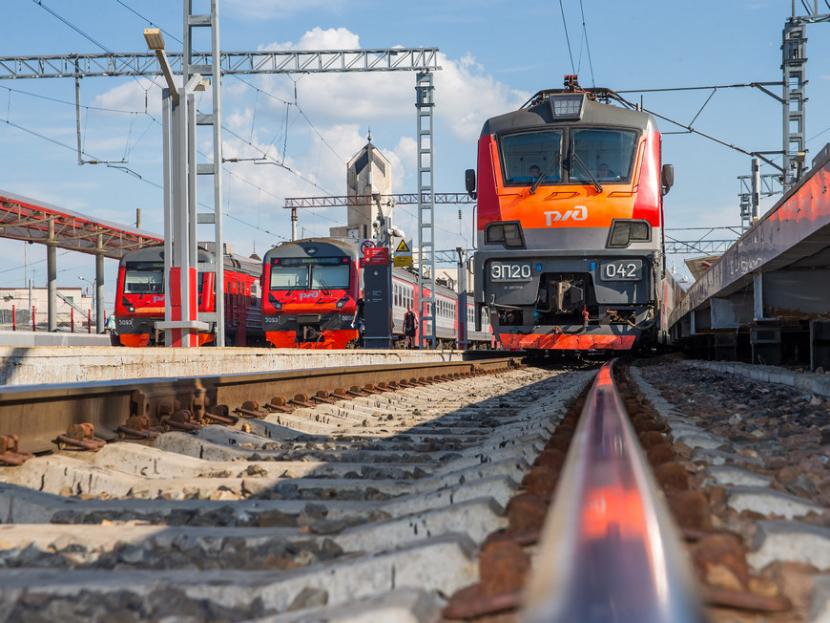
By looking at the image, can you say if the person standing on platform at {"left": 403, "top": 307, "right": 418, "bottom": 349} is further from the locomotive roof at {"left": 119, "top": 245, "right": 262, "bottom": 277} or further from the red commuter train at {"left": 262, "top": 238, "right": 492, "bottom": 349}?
the locomotive roof at {"left": 119, "top": 245, "right": 262, "bottom": 277}

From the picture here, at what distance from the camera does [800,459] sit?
3504 millimetres

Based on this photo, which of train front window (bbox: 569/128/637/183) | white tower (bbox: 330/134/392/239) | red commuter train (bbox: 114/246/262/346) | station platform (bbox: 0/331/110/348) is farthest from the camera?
white tower (bbox: 330/134/392/239)

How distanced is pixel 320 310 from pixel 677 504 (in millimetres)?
20583

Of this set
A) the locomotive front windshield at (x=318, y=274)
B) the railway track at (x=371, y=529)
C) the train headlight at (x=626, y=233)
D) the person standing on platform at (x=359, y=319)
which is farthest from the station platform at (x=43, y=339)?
the railway track at (x=371, y=529)

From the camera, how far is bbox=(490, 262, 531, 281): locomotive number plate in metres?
13.2

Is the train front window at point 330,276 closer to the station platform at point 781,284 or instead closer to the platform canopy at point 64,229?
the platform canopy at point 64,229

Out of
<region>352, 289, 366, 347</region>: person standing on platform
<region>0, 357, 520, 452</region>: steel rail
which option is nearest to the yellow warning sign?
<region>352, 289, 366, 347</region>: person standing on platform

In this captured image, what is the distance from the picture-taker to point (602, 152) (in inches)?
528

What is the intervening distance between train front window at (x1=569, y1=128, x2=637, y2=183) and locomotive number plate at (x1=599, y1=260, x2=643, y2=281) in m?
1.24

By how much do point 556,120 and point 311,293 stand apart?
10.4 m

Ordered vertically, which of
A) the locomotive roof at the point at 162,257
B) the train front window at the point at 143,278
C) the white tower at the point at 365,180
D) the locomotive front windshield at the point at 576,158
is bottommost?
the train front window at the point at 143,278

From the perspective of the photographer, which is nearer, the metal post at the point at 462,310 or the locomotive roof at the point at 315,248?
the locomotive roof at the point at 315,248

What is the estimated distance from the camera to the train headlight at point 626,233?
12953 mm

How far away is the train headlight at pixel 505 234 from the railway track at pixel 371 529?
27.8 feet
